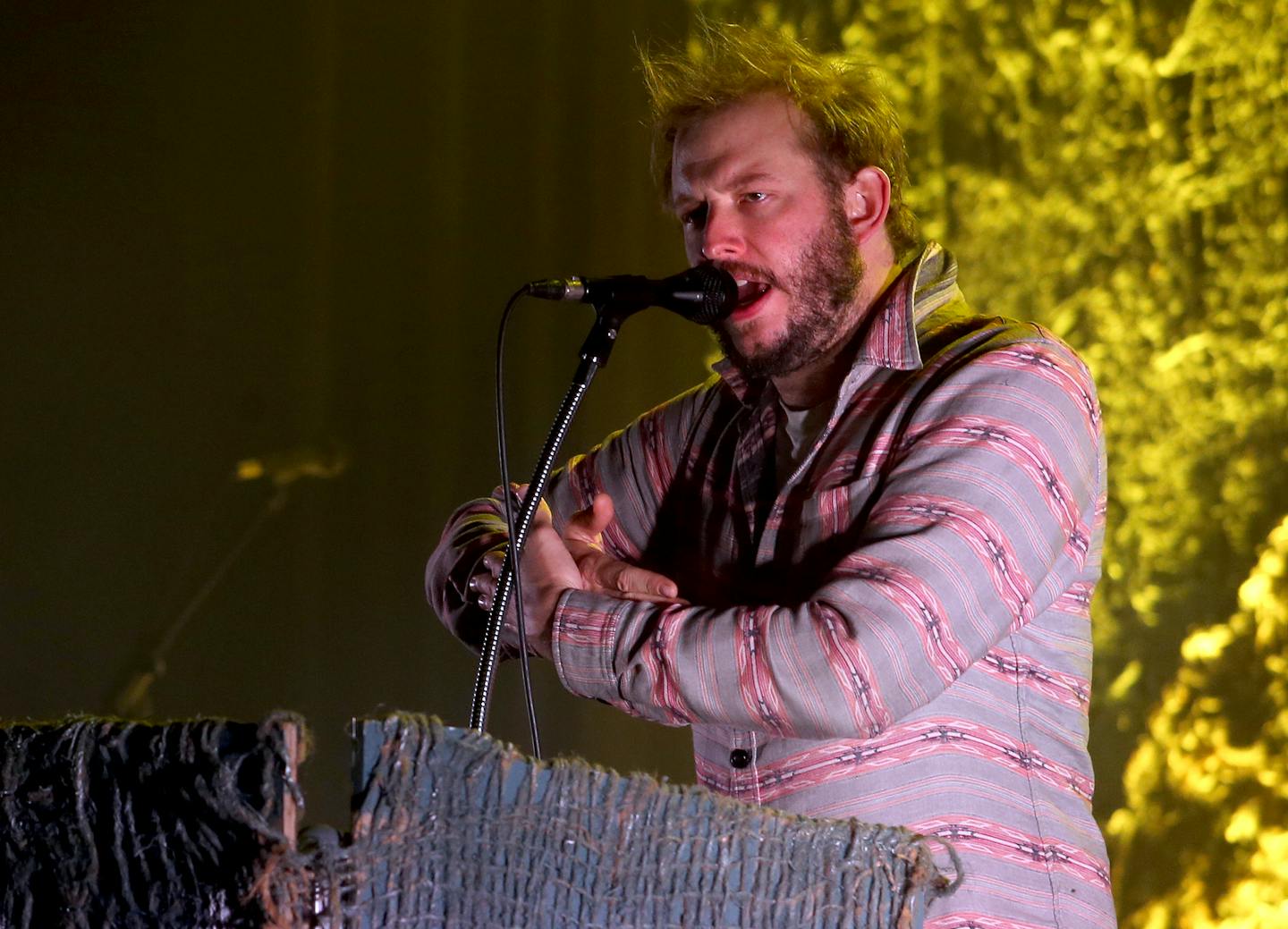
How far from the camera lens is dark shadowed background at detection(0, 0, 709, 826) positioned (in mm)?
2729

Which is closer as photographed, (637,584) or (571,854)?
(571,854)

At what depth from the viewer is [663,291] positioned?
137cm

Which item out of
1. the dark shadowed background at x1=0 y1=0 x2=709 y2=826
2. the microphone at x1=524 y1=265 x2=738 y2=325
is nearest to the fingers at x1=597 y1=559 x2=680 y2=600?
the microphone at x1=524 y1=265 x2=738 y2=325

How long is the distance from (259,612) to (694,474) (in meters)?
1.47

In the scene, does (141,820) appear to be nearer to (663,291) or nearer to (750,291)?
(663,291)

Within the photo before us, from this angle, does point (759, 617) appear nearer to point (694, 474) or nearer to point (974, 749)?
point (974, 749)

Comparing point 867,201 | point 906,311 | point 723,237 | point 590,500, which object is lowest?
point 590,500

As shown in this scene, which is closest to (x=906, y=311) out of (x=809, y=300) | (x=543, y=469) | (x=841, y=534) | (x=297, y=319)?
(x=809, y=300)

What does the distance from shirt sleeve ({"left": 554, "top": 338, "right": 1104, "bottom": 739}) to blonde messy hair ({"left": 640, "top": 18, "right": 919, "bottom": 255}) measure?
0.56 m

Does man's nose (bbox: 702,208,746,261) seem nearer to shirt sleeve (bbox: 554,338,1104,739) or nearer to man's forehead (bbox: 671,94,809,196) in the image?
man's forehead (bbox: 671,94,809,196)

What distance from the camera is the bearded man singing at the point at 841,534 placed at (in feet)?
3.74

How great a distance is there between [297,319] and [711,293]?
1.77 metres

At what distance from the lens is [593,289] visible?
4.30ft

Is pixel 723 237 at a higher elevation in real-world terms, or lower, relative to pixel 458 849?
higher
